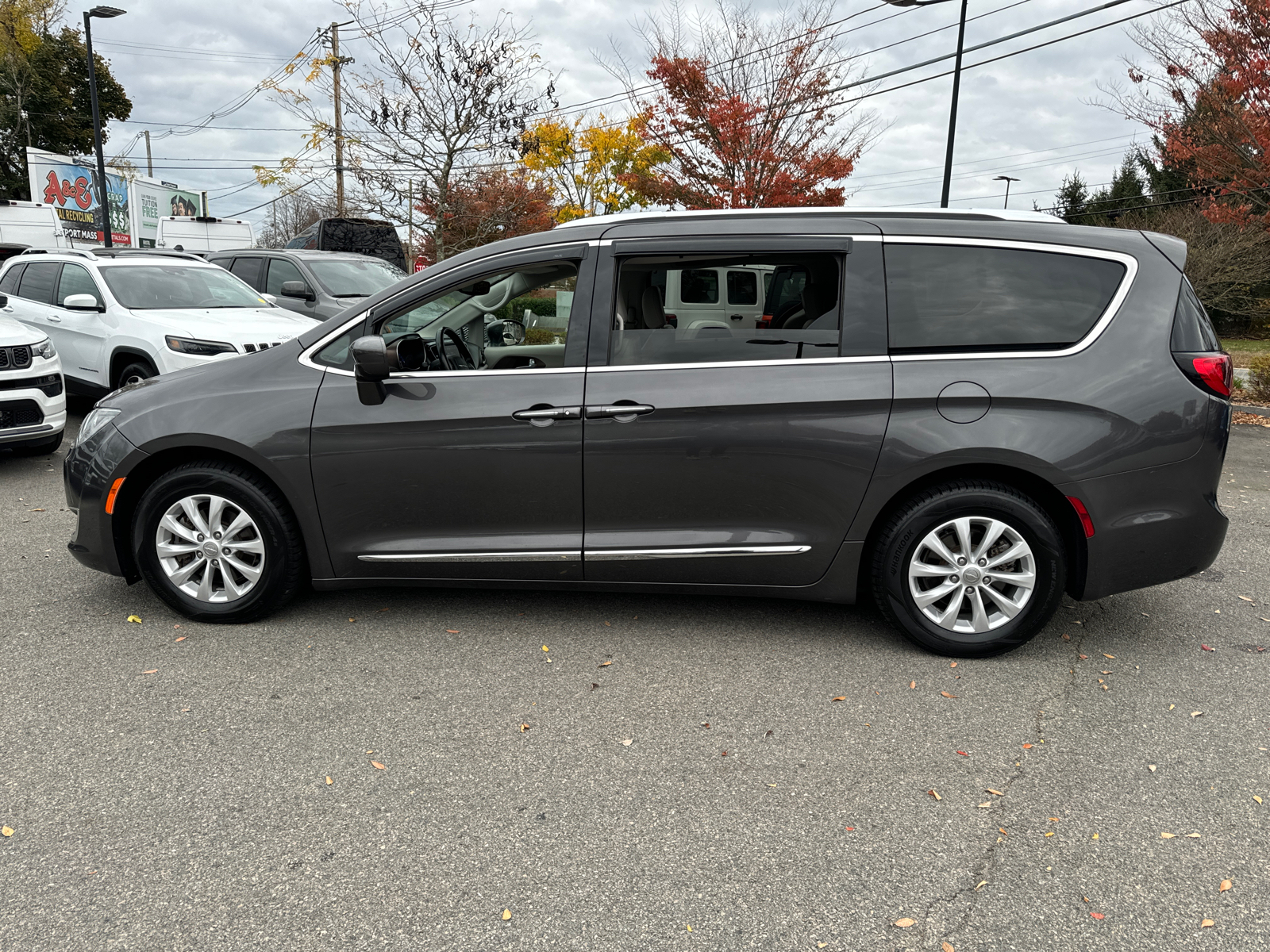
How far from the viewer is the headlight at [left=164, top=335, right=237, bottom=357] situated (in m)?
8.38

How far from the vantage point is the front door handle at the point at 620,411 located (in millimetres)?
3869

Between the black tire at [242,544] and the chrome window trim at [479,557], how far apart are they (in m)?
0.37

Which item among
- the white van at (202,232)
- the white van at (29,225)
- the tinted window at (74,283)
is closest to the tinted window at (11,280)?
the tinted window at (74,283)

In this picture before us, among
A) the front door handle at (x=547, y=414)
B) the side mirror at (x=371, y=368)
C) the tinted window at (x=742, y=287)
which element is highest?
the tinted window at (x=742, y=287)

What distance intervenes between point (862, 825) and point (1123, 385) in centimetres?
214

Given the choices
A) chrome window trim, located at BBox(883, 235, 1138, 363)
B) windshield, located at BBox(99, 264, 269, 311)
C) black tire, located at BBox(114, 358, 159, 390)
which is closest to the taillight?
chrome window trim, located at BBox(883, 235, 1138, 363)

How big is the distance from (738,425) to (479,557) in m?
1.28

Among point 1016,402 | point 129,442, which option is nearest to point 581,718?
point 1016,402

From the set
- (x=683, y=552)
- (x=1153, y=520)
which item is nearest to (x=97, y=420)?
(x=683, y=552)

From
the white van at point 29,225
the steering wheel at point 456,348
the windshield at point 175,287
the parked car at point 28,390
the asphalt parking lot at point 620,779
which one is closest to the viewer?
the asphalt parking lot at point 620,779

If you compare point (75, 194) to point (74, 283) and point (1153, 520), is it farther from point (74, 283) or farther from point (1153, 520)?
point (1153, 520)

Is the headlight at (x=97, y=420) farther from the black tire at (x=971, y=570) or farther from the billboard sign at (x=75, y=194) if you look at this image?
the billboard sign at (x=75, y=194)

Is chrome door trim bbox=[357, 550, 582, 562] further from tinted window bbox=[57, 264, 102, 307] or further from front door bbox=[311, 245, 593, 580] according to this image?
tinted window bbox=[57, 264, 102, 307]

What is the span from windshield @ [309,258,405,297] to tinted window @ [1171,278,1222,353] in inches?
366
